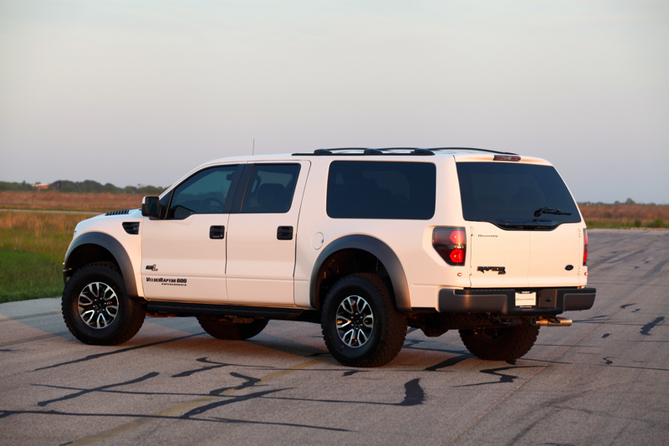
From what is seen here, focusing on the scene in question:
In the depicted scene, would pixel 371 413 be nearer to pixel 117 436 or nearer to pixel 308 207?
pixel 117 436

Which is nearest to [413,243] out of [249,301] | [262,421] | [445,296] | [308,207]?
[445,296]

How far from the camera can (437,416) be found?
19.8 ft

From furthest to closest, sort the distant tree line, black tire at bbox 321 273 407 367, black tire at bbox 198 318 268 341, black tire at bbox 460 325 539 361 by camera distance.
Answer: the distant tree line
black tire at bbox 198 318 268 341
black tire at bbox 460 325 539 361
black tire at bbox 321 273 407 367

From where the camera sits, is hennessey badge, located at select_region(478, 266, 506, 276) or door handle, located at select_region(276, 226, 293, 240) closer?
hennessey badge, located at select_region(478, 266, 506, 276)

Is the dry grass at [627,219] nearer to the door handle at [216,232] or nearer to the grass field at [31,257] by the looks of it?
the grass field at [31,257]

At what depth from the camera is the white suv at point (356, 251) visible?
7.70 meters

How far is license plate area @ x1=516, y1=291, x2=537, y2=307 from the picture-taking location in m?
7.77

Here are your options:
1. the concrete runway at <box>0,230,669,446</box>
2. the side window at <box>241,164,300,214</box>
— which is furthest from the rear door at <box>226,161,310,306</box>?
the concrete runway at <box>0,230,669,446</box>

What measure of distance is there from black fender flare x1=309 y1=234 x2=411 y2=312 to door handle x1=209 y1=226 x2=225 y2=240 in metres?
1.21

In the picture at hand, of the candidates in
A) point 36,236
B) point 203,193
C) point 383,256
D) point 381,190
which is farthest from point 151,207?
point 36,236

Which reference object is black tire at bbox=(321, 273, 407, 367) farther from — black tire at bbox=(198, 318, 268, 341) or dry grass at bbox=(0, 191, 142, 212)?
dry grass at bbox=(0, 191, 142, 212)

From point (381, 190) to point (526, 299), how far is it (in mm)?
1699

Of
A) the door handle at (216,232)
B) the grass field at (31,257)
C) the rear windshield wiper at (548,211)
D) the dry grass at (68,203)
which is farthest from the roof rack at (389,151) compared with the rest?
the dry grass at (68,203)

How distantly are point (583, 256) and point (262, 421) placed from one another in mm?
3880
